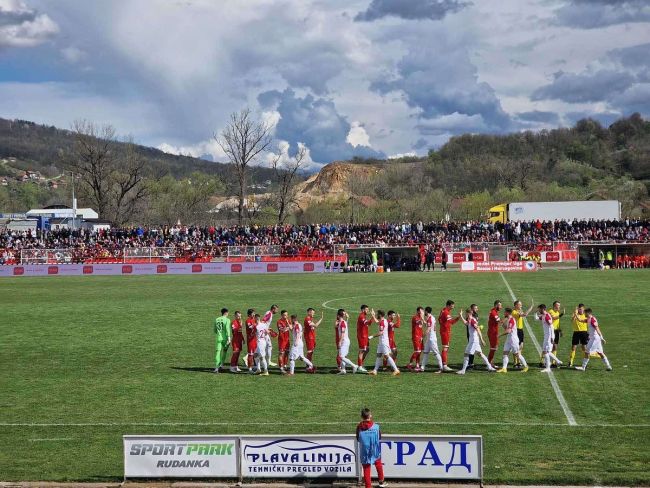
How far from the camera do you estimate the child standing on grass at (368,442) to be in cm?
1229

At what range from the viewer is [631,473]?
525 inches

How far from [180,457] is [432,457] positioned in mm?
4160

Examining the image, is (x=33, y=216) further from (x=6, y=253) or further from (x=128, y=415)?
(x=128, y=415)

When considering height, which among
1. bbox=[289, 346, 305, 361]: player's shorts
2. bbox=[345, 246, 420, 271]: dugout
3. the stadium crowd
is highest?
the stadium crowd

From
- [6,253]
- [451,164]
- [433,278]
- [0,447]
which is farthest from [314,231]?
[451,164]

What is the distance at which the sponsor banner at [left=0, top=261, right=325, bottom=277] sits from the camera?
63.1 m

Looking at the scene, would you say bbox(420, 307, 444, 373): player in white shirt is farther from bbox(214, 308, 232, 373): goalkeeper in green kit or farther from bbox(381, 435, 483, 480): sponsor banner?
bbox(381, 435, 483, 480): sponsor banner

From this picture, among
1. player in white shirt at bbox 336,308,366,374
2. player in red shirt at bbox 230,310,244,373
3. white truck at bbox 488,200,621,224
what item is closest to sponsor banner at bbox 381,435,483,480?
player in white shirt at bbox 336,308,366,374

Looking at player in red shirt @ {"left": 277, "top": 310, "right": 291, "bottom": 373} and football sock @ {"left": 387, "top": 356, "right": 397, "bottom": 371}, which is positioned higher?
player in red shirt @ {"left": 277, "top": 310, "right": 291, "bottom": 373}

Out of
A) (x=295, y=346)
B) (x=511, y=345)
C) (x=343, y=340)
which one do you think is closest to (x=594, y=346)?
(x=511, y=345)

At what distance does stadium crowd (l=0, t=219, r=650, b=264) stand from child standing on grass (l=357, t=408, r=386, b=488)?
51.9 metres

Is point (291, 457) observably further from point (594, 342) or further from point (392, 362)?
point (594, 342)

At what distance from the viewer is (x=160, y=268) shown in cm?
6431

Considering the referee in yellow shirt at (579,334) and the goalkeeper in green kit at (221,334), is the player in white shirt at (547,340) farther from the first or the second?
the goalkeeper in green kit at (221,334)
